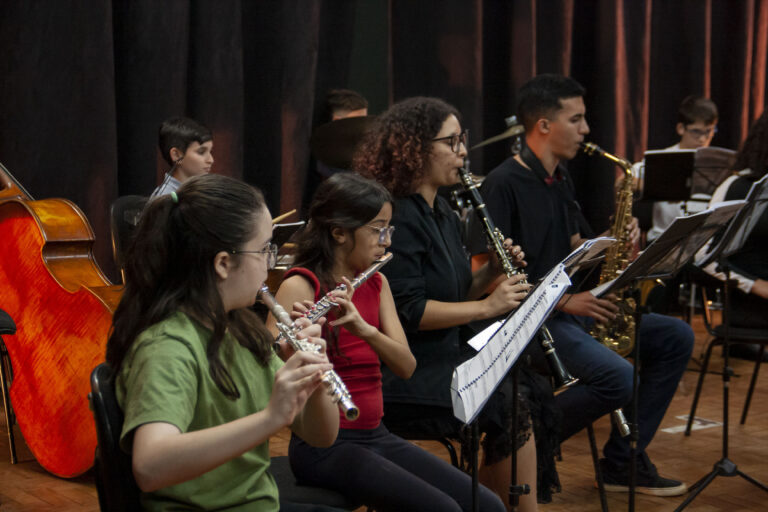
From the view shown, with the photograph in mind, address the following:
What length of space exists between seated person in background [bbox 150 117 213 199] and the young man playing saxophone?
1344 millimetres

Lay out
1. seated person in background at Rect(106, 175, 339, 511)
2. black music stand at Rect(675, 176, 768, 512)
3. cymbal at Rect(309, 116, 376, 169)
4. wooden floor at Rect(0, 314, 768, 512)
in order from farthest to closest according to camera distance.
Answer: cymbal at Rect(309, 116, 376, 169) < wooden floor at Rect(0, 314, 768, 512) < black music stand at Rect(675, 176, 768, 512) < seated person in background at Rect(106, 175, 339, 511)

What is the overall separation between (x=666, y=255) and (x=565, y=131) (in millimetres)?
954

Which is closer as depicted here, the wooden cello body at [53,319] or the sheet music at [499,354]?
the sheet music at [499,354]

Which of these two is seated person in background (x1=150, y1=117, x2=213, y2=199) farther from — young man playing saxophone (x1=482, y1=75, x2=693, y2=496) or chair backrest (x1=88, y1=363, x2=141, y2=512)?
chair backrest (x1=88, y1=363, x2=141, y2=512)

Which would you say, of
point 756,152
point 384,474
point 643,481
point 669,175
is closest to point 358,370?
point 384,474

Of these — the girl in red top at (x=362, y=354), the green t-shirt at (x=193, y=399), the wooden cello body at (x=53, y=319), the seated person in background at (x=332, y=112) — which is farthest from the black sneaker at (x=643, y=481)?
the seated person in background at (x=332, y=112)

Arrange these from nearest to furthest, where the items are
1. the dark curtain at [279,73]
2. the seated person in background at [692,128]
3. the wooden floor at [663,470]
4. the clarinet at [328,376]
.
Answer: the clarinet at [328,376], the wooden floor at [663,470], the dark curtain at [279,73], the seated person in background at [692,128]

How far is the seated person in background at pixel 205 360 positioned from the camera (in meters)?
1.28

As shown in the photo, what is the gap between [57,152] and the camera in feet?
12.2

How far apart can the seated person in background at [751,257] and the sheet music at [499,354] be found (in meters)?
2.03

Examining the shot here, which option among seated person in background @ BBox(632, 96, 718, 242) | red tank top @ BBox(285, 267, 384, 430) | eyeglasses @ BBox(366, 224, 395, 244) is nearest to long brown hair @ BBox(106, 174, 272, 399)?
red tank top @ BBox(285, 267, 384, 430)

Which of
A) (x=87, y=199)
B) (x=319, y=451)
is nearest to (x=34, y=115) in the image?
(x=87, y=199)

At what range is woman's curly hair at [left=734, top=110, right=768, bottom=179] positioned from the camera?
3484mm

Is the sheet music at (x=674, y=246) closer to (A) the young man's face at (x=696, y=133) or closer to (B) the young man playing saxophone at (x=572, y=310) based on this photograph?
(B) the young man playing saxophone at (x=572, y=310)
